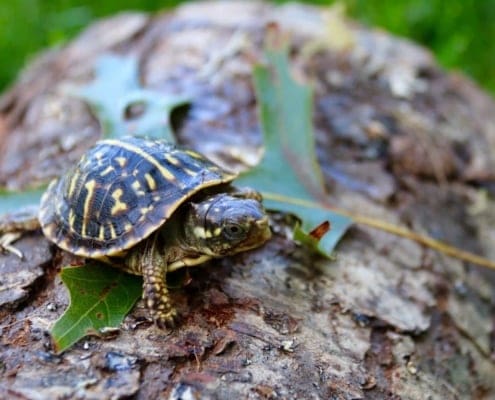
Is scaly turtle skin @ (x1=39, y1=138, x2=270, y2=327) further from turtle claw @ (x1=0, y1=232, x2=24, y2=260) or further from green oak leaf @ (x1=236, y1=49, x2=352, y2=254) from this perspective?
green oak leaf @ (x1=236, y1=49, x2=352, y2=254)

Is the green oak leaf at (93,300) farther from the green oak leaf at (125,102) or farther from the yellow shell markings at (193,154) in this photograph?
the green oak leaf at (125,102)

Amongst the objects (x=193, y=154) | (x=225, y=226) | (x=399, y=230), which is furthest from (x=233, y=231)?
(x=399, y=230)

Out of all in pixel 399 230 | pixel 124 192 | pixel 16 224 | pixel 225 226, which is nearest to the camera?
pixel 225 226

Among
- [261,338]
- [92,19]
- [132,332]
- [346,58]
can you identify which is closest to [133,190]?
[132,332]

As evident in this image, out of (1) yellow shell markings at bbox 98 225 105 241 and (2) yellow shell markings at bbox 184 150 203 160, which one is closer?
(1) yellow shell markings at bbox 98 225 105 241

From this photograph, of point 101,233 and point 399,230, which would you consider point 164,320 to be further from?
point 399,230

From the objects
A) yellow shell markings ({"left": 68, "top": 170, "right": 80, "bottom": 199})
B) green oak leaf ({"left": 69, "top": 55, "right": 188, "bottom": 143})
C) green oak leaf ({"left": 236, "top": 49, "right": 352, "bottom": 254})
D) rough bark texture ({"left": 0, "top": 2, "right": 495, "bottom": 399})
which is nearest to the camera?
rough bark texture ({"left": 0, "top": 2, "right": 495, "bottom": 399})

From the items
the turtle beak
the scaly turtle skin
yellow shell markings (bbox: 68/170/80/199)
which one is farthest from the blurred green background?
the turtle beak
